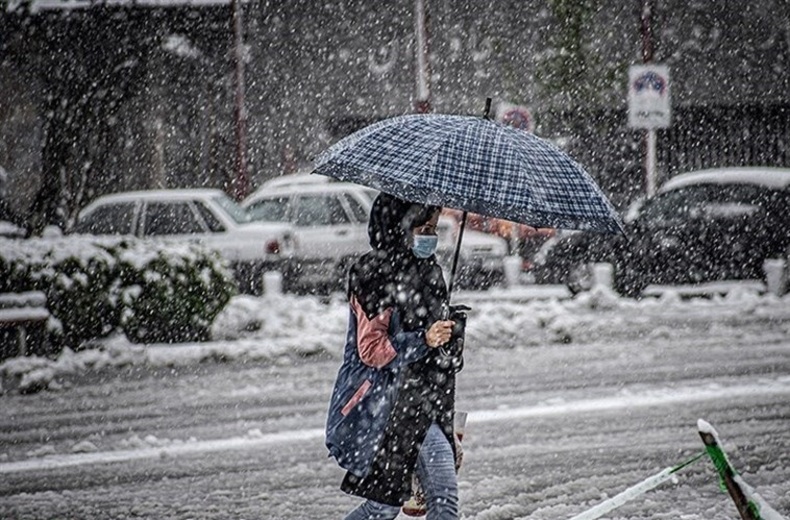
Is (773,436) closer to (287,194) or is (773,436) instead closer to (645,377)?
(645,377)

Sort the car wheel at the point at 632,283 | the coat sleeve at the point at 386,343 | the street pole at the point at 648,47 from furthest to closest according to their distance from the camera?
1. the street pole at the point at 648,47
2. the car wheel at the point at 632,283
3. the coat sleeve at the point at 386,343

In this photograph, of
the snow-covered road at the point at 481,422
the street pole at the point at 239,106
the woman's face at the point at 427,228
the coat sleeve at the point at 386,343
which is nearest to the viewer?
the coat sleeve at the point at 386,343

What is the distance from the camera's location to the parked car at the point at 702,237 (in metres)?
14.5

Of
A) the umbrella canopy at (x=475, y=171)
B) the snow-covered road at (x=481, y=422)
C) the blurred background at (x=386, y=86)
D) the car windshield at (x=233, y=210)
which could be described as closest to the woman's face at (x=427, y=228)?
the umbrella canopy at (x=475, y=171)

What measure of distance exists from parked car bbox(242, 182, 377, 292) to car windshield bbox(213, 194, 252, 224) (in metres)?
0.16

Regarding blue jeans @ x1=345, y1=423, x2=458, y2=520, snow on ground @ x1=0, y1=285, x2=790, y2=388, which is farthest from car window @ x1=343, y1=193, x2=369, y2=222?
blue jeans @ x1=345, y1=423, x2=458, y2=520

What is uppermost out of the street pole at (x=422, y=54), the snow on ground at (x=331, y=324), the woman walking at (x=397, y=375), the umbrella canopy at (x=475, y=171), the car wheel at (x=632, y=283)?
the street pole at (x=422, y=54)

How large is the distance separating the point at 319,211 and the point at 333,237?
0.54 metres

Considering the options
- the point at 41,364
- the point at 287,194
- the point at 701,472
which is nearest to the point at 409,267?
the point at 701,472

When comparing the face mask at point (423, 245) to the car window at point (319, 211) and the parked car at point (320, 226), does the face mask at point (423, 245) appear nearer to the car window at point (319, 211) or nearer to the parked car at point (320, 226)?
the parked car at point (320, 226)

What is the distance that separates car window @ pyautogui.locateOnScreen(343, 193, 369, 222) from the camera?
15102 millimetres

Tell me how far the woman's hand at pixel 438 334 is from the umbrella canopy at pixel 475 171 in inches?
15.5

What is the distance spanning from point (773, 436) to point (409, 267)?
4183 millimetres

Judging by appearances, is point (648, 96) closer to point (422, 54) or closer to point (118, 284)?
point (422, 54)
